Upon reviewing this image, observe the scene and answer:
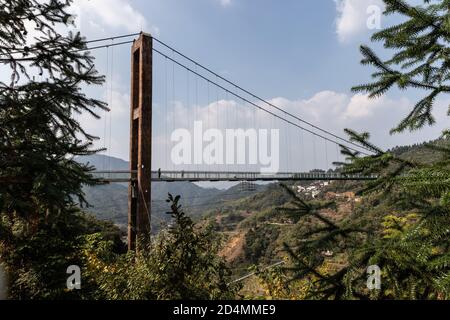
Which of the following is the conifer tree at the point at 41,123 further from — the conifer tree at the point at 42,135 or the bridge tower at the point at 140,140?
the bridge tower at the point at 140,140

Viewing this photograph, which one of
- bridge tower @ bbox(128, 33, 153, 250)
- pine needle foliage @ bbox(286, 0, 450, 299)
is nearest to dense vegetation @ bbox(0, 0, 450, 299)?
pine needle foliage @ bbox(286, 0, 450, 299)

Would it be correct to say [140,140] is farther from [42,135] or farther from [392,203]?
[392,203]

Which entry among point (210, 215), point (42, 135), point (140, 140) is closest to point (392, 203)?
point (210, 215)

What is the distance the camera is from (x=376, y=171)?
309 centimetres

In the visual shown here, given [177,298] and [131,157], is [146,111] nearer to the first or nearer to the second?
[131,157]

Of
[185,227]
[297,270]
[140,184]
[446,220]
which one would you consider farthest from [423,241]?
[140,184]

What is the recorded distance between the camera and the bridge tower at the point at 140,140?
Answer: 33.3 feet

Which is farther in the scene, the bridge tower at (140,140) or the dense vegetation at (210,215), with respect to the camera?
the bridge tower at (140,140)

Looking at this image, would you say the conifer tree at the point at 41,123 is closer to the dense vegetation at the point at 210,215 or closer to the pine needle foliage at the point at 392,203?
the dense vegetation at the point at 210,215

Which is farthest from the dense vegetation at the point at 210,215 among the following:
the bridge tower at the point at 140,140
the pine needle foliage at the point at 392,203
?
the bridge tower at the point at 140,140

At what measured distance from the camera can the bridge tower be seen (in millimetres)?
10141

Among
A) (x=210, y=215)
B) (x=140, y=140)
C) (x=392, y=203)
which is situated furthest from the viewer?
(x=140, y=140)

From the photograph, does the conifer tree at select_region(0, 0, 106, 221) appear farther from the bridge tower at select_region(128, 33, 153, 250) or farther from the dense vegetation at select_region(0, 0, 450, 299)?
the bridge tower at select_region(128, 33, 153, 250)

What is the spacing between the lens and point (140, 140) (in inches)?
415
